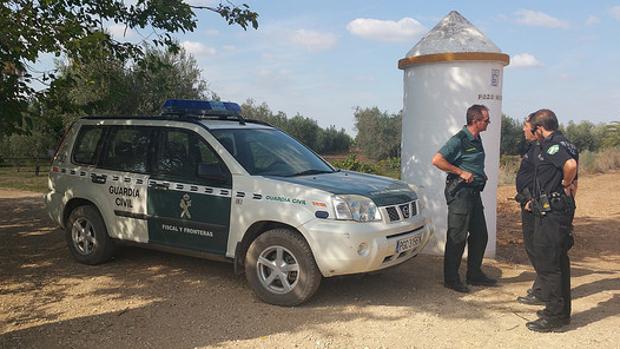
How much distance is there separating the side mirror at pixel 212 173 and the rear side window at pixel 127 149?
103 centimetres

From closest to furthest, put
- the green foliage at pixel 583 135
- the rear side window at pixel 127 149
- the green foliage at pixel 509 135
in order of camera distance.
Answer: the rear side window at pixel 127 149, the green foliage at pixel 509 135, the green foliage at pixel 583 135

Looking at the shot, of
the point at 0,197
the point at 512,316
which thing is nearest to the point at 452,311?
the point at 512,316

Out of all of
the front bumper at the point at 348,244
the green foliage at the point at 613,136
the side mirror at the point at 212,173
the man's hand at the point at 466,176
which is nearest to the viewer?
the front bumper at the point at 348,244

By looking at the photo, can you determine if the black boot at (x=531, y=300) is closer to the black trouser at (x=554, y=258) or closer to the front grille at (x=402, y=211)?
the black trouser at (x=554, y=258)

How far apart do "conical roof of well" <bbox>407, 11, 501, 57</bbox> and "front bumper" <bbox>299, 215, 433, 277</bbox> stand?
3263mm

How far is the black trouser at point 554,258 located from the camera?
15.1ft

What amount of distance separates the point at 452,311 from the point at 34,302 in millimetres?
4020

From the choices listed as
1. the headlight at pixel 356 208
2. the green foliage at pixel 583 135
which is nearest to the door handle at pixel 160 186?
the headlight at pixel 356 208

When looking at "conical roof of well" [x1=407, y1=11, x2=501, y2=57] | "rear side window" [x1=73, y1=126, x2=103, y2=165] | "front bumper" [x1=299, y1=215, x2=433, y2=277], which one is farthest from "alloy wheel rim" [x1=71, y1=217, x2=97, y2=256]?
"conical roof of well" [x1=407, y1=11, x2=501, y2=57]

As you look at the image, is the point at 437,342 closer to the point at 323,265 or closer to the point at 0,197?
the point at 323,265

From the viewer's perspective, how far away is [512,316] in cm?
499

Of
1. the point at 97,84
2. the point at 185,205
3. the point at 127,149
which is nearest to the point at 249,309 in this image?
the point at 185,205

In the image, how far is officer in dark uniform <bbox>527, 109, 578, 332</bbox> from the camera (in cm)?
459

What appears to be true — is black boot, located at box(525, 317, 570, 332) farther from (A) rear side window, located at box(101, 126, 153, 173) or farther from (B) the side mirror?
(A) rear side window, located at box(101, 126, 153, 173)
